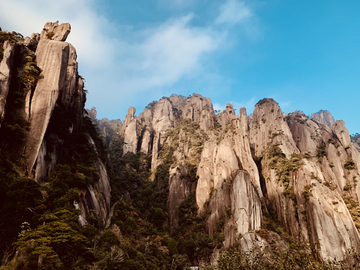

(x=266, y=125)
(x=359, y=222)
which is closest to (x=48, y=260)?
(x=359, y=222)

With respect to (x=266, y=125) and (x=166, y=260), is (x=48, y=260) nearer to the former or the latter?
(x=166, y=260)

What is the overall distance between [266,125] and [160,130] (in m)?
33.5

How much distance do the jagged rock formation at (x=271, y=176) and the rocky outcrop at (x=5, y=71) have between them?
105ft

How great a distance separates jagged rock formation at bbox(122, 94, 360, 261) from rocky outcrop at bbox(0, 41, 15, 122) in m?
32.0

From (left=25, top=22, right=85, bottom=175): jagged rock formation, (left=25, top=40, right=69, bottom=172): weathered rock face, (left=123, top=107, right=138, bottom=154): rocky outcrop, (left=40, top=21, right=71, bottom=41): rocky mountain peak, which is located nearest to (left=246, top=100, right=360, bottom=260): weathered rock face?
(left=25, top=40, right=69, bottom=172): weathered rock face

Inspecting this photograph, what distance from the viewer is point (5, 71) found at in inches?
910

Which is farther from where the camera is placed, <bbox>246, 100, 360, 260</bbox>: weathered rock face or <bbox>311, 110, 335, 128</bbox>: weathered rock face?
<bbox>311, 110, 335, 128</bbox>: weathered rock face

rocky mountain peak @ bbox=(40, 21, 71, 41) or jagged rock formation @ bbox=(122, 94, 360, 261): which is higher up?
rocky mountain peak @ bbox=(40, 21, 71, 41)

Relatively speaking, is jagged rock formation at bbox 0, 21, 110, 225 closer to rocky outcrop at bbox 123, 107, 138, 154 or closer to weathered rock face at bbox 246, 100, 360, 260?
weathered rock face at bbox 246, 100, 360, 260

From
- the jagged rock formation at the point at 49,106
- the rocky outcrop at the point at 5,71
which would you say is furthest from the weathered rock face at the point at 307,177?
the rocky outcrop at the point at 5,71

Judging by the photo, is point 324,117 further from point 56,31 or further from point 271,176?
point 56,31

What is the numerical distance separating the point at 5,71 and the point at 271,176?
45.5m

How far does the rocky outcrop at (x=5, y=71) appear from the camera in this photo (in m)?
21.3

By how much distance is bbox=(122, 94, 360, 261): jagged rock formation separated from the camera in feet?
105
